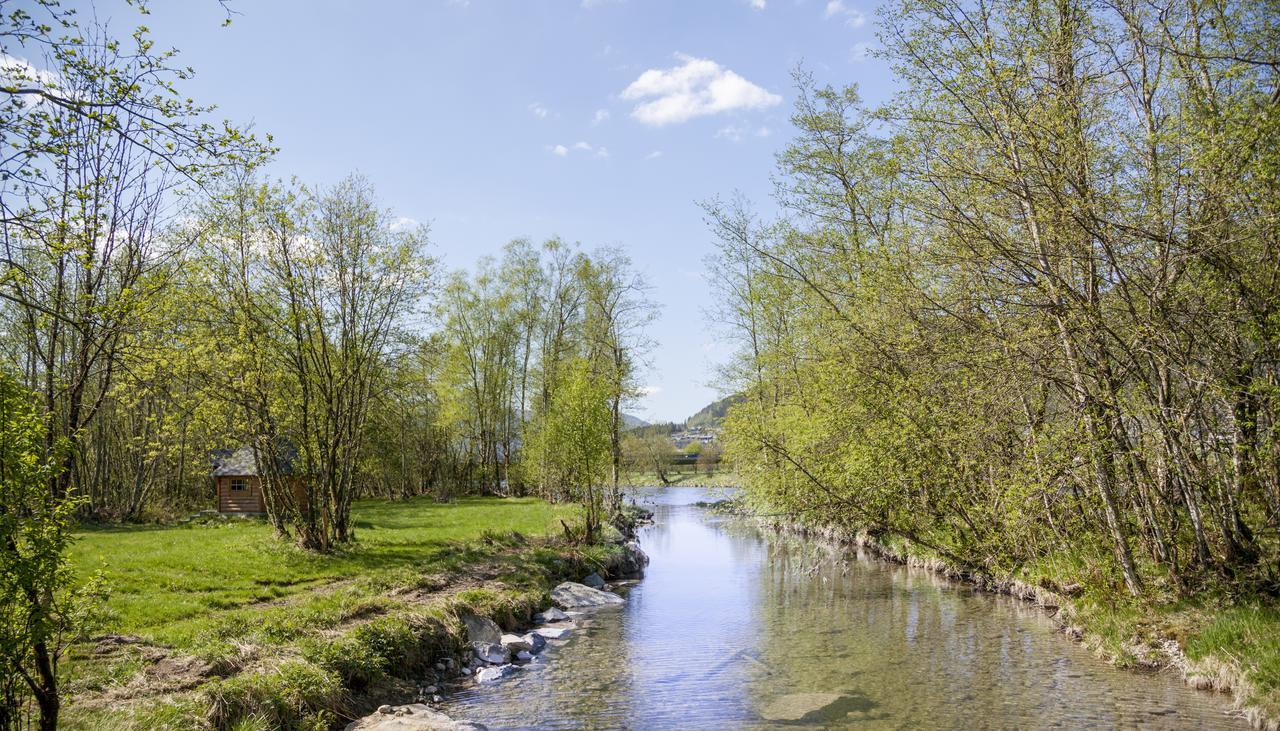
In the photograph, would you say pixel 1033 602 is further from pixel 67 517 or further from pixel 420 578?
pixel 67 517

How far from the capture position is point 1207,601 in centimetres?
980

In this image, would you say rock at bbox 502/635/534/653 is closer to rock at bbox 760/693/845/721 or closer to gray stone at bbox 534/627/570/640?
gray stone at bbox 534/627/570/640

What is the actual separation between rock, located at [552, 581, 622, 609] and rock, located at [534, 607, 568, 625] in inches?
33.4

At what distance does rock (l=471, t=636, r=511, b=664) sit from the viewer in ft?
38.6

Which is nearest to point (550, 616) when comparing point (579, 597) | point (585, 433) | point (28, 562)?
point (579, 597)

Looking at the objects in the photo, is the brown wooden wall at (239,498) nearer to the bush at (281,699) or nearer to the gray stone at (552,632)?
the gray stone at (552,632)

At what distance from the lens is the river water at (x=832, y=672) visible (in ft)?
28.5

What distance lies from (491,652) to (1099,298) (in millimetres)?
10636

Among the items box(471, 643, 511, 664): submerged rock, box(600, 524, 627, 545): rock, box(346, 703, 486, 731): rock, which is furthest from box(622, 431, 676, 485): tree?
box(346, 703, 486, 731): rock

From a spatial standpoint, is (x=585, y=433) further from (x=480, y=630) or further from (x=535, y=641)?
(x=480, y=630)

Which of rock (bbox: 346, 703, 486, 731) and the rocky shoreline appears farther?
the rocky shoreline

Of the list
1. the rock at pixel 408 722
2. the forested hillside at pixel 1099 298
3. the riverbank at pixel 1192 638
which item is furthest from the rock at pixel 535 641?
the riverbank at pixel 1192 638

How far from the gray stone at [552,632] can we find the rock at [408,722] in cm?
472

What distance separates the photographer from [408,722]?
26.6 feet
